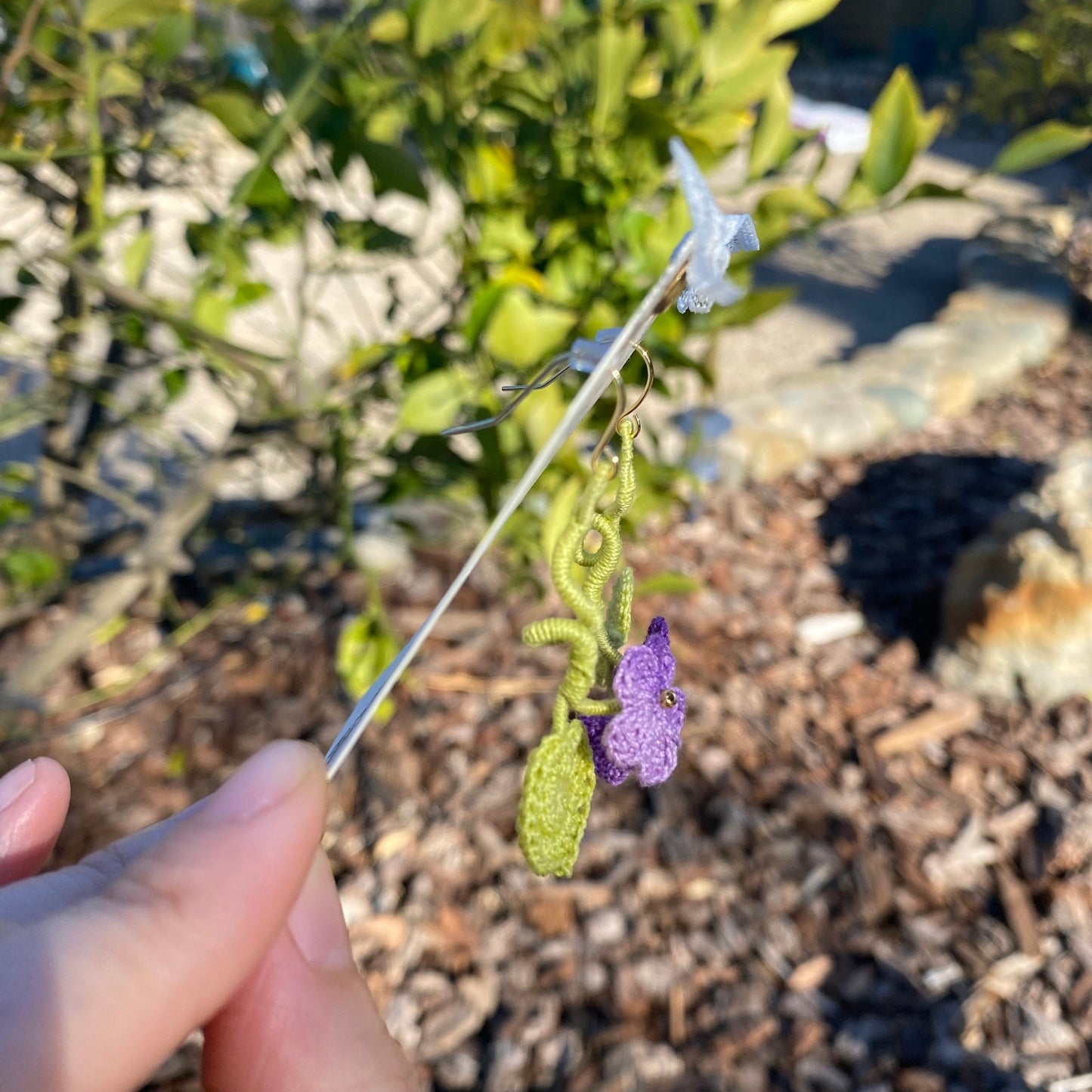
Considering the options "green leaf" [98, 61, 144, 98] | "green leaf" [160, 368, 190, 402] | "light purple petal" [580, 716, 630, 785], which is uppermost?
"green leaf" [98, 61, 144, 98]

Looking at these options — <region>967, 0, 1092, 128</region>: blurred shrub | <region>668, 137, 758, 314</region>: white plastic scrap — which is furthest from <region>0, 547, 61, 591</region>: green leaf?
<region>967, 0, 1092, 128</region>: blurred shrub

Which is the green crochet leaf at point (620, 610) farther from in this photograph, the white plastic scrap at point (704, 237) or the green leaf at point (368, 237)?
the green leaf at point (368, 237)

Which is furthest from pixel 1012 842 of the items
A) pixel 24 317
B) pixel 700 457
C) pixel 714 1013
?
pixel 24 317

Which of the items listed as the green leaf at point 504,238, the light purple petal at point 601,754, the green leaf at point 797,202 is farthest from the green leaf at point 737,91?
the light purple petal at point 601,754

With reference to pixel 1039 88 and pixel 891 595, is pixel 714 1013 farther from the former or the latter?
pixel 1039 88

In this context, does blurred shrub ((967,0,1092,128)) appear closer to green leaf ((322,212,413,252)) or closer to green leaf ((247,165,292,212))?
green leaf ((322,212,413,252))

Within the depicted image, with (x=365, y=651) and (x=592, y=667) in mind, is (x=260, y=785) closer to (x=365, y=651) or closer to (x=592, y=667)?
(x=592, y=667)

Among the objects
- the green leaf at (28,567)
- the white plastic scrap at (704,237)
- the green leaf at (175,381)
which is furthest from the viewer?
the green leaf at (28,567)
